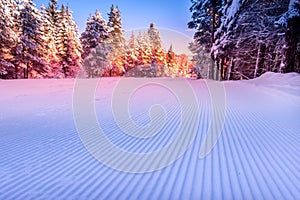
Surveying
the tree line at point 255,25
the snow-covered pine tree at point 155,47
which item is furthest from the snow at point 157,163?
the snow-covered pine tree at point 155,47

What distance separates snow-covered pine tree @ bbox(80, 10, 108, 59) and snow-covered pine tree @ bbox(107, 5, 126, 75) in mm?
1207

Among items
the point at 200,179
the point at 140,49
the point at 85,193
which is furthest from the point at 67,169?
the point at 140,49

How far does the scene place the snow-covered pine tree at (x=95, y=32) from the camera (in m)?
30.2

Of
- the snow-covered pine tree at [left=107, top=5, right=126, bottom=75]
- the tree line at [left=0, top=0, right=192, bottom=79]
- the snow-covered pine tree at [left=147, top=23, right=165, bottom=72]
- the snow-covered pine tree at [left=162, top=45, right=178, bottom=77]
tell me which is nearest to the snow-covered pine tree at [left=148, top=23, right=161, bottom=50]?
the snow-covered pine tree at [left=147, top=23, right=165, bottom=72]

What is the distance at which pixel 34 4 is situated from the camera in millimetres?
22016

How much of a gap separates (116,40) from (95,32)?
3265mm

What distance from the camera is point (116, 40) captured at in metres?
31.8

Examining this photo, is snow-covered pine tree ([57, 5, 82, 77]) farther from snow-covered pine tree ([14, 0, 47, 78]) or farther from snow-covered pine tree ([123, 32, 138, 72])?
snow-covered pine tree ([123, 32, 138, 72])

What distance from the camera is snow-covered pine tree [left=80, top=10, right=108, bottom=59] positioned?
3023 cm

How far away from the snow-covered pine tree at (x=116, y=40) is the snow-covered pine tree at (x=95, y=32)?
1.21m

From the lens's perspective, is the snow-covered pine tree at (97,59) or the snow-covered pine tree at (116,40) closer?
the snow-covered pine tree at (97,59)

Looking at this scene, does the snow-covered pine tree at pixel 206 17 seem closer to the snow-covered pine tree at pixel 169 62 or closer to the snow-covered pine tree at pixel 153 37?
the snow-covered pine tree at pixel 153 37

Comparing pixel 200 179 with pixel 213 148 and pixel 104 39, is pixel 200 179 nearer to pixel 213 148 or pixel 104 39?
pixel 213 148

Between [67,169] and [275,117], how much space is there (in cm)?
542
